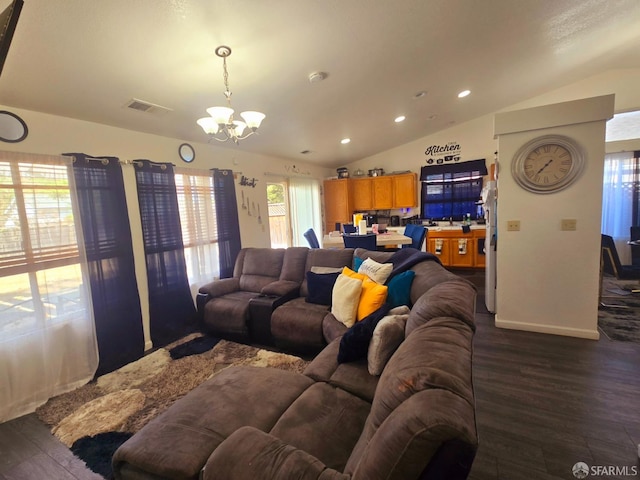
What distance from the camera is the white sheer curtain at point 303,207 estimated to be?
5915mm

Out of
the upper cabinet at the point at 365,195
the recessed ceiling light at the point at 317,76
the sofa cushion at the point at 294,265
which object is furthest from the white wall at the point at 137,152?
the upper cabinet at the point at 365,195

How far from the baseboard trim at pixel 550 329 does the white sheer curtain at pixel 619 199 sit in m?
3.36

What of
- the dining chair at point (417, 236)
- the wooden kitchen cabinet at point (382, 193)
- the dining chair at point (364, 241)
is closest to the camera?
the dining chair at point (364, 241)

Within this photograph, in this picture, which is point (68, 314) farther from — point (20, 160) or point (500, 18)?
point (500, 18)

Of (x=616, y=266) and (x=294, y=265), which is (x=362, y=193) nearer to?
(x=294, y=265)

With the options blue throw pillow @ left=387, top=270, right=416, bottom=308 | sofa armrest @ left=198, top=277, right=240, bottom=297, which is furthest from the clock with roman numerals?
sofa armrest @ left=198, top=277, right=240, bottom=297

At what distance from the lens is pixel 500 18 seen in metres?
2.47

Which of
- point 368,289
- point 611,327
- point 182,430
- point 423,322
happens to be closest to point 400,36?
point 368,289

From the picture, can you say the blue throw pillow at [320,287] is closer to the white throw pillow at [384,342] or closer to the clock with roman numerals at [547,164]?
the white throw pillow at [384,342]

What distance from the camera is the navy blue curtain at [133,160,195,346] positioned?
3.11 metres

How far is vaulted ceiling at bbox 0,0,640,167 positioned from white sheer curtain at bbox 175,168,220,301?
562 millimetres

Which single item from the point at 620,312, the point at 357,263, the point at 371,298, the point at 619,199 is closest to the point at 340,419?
the point at 371,298

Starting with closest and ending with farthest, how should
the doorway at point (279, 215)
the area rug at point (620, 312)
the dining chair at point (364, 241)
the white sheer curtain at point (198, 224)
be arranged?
the area rug at point (620, 312), the white sheer curtain at point (198, 224), the dining chair at point (364, 241), the doorway at point (279, 215)

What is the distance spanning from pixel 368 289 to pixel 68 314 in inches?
105
